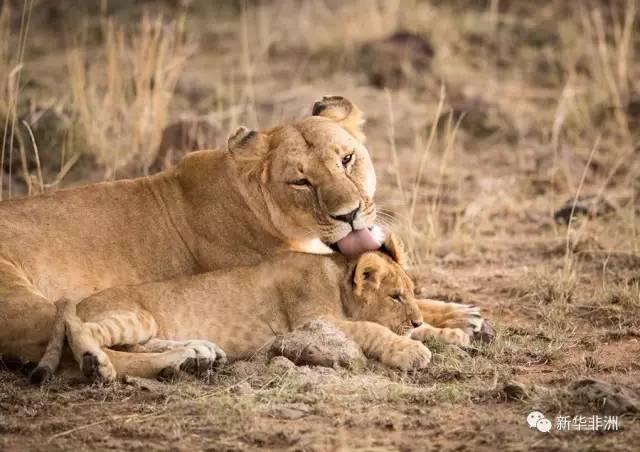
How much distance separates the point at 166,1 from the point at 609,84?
653cm

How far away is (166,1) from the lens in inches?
618

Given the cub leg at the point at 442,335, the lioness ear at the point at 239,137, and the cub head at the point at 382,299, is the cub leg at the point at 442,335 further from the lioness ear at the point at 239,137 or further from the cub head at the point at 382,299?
the lioness ear at the point at 239,137

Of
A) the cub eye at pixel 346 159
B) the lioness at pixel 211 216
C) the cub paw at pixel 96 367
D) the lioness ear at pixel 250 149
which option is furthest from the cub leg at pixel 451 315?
the cub paw at pixel 96 367

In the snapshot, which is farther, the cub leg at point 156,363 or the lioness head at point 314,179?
the lioness head at point 314,179

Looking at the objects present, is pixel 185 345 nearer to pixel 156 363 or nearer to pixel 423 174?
pixel 156 363

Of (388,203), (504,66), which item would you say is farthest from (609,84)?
(388,203)

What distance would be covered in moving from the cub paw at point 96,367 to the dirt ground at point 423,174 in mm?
63

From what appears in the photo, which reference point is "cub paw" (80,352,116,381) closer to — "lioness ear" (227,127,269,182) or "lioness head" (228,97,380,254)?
"lioness head" (228,97,380,254)

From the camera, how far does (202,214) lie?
678 centimetres

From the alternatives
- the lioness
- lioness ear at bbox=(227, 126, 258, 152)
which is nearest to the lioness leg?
the lioness

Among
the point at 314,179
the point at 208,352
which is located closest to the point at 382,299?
the point at 314,179

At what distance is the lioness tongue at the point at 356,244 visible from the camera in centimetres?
639

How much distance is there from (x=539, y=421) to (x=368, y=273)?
5.07 feet

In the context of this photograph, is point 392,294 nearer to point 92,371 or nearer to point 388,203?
point 92,371
